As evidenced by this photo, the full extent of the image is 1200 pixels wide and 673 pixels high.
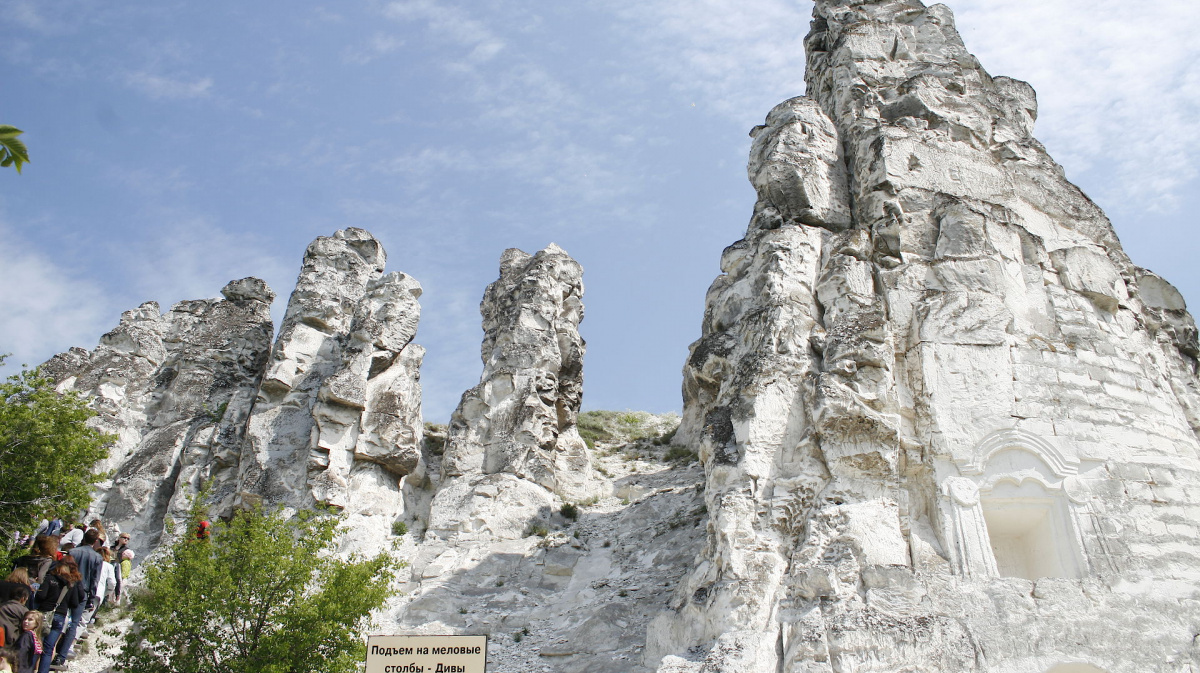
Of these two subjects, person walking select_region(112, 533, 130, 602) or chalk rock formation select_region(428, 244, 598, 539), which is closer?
person walking select_region(112, 533, 130, 602)

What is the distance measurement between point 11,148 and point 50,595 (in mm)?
6312

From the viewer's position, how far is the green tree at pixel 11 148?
6.88 meters

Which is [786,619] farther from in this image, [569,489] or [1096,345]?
[569,489]

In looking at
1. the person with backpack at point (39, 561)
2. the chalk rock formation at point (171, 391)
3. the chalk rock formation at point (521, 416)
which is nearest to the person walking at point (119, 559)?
the person with backpack at point (39, 561)

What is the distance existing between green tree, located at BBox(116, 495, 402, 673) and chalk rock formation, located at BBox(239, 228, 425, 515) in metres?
6.91

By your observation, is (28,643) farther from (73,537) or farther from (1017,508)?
(1017,508)

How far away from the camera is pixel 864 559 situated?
13.3 m

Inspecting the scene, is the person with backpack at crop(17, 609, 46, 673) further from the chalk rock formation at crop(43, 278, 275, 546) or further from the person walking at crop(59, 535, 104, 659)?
the chalk rock formation at crop(43, 278, 275, 546)

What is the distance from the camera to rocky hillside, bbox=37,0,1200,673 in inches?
514

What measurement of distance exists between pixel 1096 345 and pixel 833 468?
5.91 metres

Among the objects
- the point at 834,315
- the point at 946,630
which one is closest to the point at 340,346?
the point at 834,315

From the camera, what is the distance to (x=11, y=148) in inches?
277

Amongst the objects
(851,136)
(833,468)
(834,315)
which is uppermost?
(851,136)

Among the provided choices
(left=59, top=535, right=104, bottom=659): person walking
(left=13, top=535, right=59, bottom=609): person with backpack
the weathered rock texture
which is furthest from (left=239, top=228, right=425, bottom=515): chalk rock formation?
(left=13, top=535, right=59, bottom=609): person with backpack
